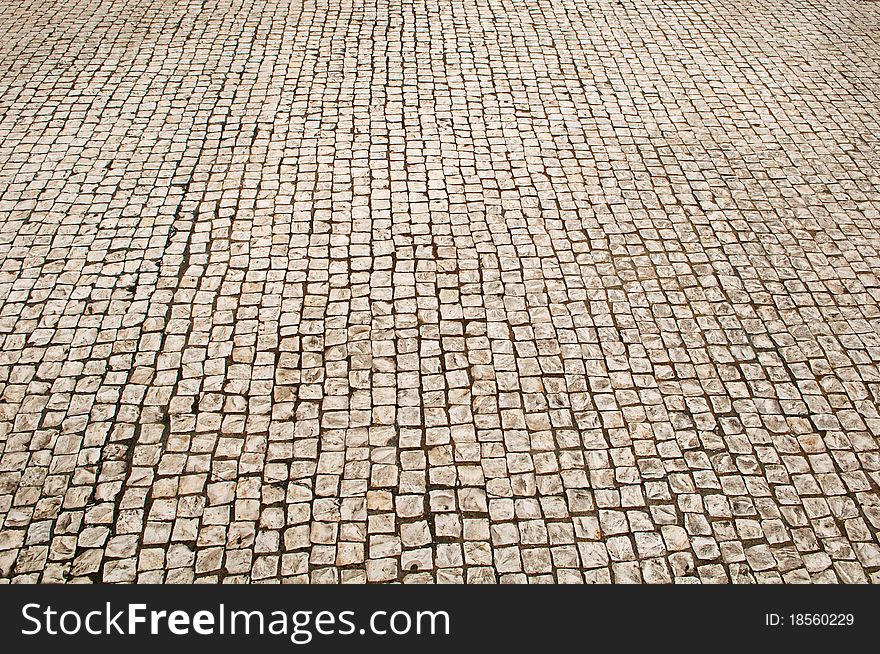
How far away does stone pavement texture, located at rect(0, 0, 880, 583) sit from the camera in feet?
13.3

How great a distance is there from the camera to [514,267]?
560 centimetres

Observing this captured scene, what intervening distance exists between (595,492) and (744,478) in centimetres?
83

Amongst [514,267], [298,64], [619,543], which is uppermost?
[298,64]

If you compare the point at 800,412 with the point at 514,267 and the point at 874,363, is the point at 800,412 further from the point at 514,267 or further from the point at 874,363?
the point at 514,267

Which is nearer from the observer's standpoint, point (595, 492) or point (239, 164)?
point (595, 492)

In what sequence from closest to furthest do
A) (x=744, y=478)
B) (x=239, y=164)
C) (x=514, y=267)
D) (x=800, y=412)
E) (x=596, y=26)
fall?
1. (x=744, y=478)
2. (x=800, y=412)
3. (x=514, y=267)
4. (x=239, y=164)
5. (x=596, y=26)

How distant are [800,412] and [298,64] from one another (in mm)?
5818

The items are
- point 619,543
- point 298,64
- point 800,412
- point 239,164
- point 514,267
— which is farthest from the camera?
point 298,64

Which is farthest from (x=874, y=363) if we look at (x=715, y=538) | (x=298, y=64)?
(x=298, y=64)

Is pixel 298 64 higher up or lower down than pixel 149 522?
higher up

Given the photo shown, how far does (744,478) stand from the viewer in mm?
4305

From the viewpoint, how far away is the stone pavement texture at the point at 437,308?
Result: 4059 mm

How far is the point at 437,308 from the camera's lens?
5.28 m

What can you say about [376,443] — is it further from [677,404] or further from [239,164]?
[239,164]
